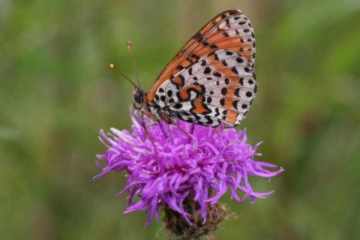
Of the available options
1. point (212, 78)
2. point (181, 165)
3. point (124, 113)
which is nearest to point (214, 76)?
point (212, 78)

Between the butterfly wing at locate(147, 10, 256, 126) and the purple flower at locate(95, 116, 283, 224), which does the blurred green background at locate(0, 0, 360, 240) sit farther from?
the purple flower at locate(95, 116, 283, 224)

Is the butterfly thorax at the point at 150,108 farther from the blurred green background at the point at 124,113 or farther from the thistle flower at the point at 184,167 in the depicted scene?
the blurred green background at the point at 124,113

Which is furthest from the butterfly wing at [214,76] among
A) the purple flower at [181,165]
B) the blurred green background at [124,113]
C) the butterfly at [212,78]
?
the blurred green background at [124,113]

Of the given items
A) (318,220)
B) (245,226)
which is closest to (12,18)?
(245,226)

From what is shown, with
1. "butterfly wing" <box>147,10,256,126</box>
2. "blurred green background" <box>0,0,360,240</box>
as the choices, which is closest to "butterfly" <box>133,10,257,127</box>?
"butterfly wing" <box>147,10,256,126</box>

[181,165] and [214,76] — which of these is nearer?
[181,165]

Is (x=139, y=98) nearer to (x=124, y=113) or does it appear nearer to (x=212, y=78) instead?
(x=212, y=78)

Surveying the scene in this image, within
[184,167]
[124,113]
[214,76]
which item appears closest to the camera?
[184,167]
